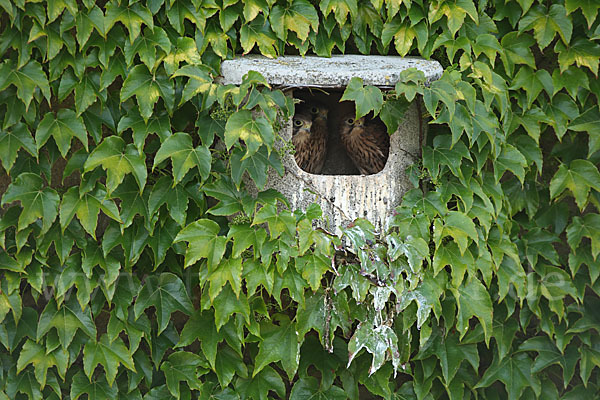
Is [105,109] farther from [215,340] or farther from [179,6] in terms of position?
[215,340]

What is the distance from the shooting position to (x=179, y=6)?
189 centimetres

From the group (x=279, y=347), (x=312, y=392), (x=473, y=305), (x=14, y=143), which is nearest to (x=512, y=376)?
(x=473, y=305)

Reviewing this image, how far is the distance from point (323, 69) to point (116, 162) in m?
0.61

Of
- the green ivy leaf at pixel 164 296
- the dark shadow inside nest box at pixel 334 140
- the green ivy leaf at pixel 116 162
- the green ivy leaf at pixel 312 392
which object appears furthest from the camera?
the dark shadow inside nest box at pixel 334 140

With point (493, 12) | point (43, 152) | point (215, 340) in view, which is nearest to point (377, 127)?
point (493, 12)

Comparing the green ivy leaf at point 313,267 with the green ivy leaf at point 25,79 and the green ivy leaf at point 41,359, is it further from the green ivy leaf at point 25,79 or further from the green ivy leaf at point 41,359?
the green ivy leaf at point 25,79

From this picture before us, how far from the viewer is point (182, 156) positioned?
5.86ft

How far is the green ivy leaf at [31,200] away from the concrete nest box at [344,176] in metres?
0.59

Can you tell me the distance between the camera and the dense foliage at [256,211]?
1.81 m

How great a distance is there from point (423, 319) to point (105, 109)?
1058 millimetres

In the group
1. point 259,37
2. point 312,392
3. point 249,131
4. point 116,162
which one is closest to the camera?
point 249,131

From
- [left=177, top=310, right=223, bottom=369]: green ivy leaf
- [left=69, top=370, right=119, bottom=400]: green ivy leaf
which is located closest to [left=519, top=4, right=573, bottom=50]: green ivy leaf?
[left=177, top=310, right=223, bottom=369]: green ivy leaf

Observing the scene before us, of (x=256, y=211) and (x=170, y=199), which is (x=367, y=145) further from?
(x=170, y=199)

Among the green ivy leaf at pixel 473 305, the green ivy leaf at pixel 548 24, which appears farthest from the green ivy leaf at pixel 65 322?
the green ivy leaf at pixel 548 24
